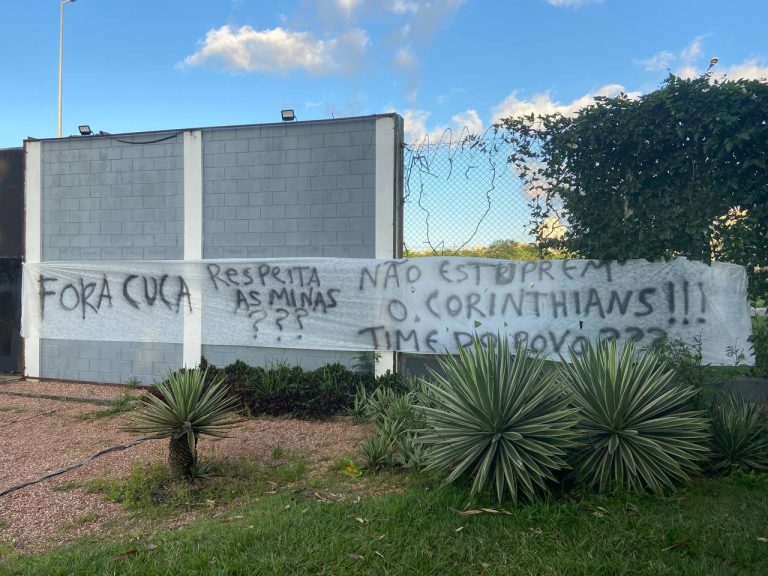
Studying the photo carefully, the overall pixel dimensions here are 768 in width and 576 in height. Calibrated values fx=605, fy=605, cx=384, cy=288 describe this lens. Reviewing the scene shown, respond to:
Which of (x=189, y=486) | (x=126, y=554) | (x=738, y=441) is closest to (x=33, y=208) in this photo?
(x=189, y=486)

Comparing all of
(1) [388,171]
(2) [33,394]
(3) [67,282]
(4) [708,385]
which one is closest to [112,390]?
(2) [33,394]

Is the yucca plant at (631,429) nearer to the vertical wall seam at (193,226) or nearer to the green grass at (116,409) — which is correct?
the green grass at (116,409)

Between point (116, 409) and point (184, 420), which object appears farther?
point (116, 409)

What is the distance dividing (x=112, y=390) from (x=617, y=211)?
6.81m

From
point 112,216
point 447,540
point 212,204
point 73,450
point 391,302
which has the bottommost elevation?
point 73,450

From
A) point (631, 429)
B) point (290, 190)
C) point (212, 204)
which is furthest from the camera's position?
point (212, 204)

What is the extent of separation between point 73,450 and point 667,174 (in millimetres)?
6426

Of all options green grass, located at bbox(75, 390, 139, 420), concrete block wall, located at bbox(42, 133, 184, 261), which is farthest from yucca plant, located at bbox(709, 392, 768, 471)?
concrete block wall, located at bbox(42, 133, 184, 261)

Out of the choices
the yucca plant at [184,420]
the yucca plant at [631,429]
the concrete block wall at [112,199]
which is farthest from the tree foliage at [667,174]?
the concrete block wall at [112,199]

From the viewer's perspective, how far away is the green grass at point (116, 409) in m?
6.97

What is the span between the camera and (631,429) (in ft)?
13.4

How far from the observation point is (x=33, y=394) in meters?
8.05

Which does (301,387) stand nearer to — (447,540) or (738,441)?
(447,540)

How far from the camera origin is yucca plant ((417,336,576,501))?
3844 millimetres
